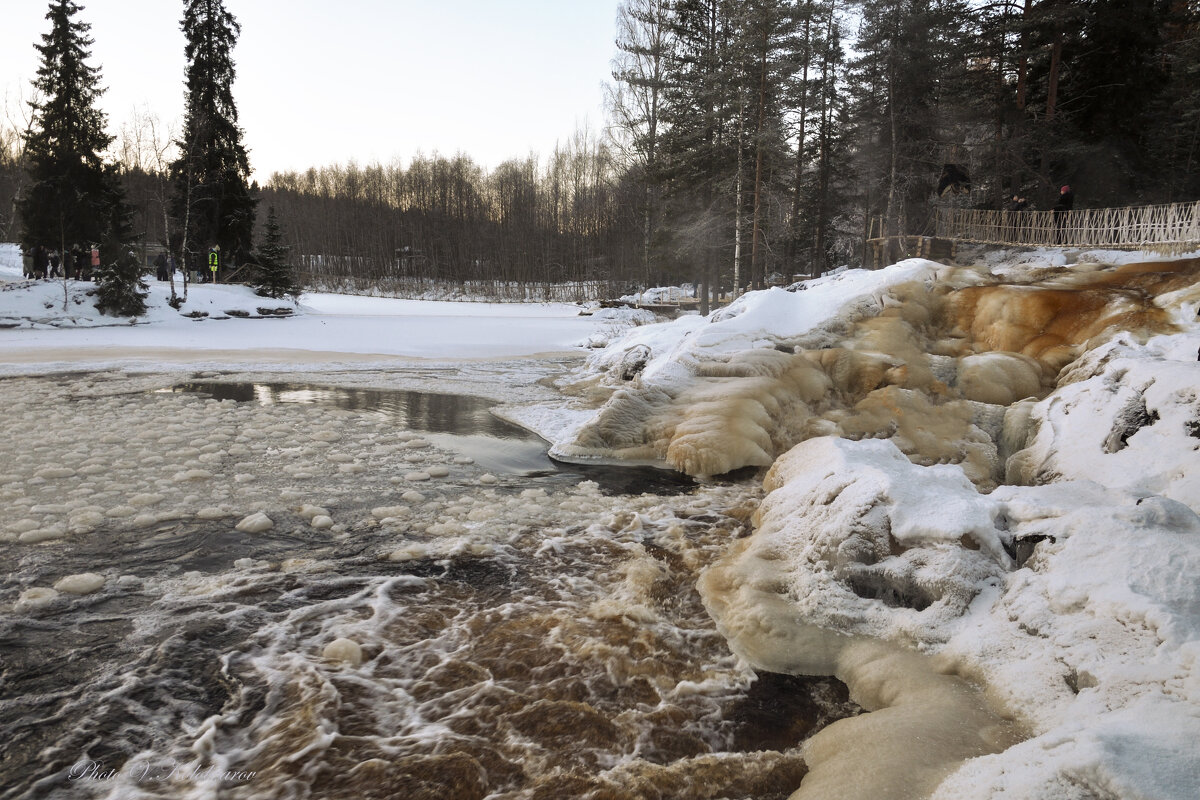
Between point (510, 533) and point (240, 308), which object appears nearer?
point (510, 533)

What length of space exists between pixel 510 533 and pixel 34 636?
2844 millimetres

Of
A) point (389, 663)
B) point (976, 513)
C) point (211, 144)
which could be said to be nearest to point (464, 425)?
point (389, 663)

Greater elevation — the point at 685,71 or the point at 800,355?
the point at 685,71

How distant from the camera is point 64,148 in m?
23.7

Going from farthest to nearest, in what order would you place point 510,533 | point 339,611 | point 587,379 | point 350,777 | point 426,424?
point 587,379, point 426,424, point 510,533, point 339,611, point 350,777

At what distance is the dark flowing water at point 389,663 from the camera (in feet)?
8.79

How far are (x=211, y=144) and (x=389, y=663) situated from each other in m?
30.7

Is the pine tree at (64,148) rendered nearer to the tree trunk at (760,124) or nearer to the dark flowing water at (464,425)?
the dark flowing water at (464,425)

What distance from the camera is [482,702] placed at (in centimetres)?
312

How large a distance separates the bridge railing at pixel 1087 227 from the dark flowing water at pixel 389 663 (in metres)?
12.4

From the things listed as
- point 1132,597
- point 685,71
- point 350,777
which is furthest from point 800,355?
point 685,71

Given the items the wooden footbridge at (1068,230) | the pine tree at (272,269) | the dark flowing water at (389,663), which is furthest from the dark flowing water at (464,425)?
the pine tree at (272,269)

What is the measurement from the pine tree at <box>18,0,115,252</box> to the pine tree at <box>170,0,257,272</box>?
116 inches

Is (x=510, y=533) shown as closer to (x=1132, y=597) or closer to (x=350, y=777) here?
(x=350, y=777)
